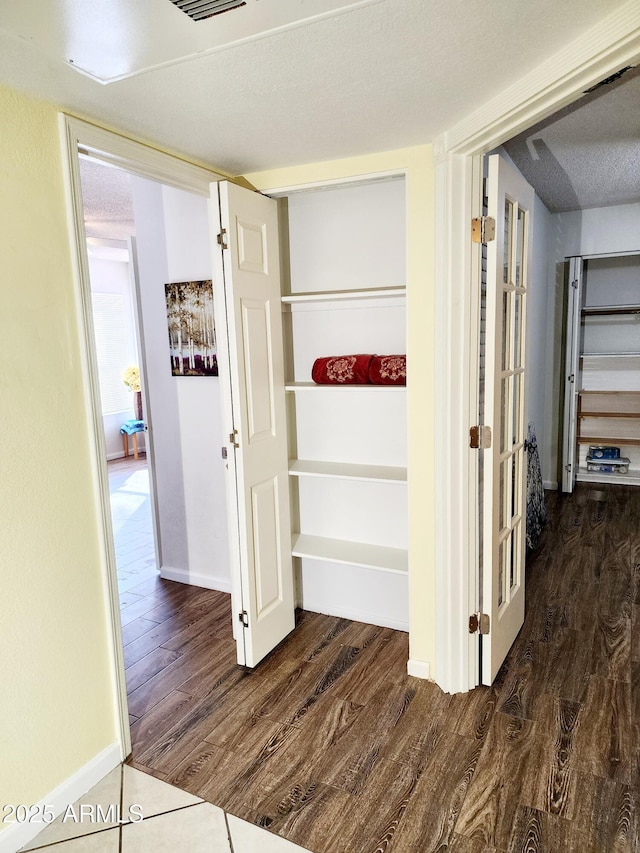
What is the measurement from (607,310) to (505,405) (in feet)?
11.9

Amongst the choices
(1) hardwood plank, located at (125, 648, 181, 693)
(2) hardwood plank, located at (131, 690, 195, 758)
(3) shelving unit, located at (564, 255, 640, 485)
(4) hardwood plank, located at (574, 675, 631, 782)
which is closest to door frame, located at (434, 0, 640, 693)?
(4) hardwood plank, located at (574, 675, 631, 782)

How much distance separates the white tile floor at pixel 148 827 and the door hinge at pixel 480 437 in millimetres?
1529

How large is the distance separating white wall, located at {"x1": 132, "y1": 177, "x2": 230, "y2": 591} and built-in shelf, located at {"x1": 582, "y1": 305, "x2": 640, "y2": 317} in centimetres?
390

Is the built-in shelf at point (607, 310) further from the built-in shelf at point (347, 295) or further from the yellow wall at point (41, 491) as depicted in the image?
the yellow wall at point (41, 491)

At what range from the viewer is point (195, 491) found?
11.8ft

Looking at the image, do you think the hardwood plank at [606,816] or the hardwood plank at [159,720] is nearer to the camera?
the hardwood plank at [606,816]

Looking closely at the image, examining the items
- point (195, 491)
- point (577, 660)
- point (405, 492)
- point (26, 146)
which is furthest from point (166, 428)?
point (577, 660)

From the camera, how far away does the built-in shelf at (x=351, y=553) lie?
109 inches

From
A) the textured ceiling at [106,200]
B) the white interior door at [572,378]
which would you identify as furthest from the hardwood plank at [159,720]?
the white interior door at [572,378]

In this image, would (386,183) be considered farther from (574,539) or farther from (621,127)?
(574,539)

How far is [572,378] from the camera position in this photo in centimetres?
527

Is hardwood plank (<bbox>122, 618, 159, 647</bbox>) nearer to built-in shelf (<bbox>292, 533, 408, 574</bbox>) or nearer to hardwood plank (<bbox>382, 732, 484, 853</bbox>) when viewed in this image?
built-in shelf (<bbox>292, 533, 408, 574</bbox>)

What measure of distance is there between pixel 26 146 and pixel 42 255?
0.32m

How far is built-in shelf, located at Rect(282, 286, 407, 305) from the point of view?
2.54 metres
